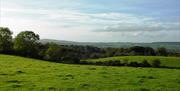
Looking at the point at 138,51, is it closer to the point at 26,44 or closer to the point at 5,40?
the point at 26,44

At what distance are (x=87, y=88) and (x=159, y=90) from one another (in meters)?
4.16

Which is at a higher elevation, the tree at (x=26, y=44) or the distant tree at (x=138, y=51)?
the tree at (x=26, y=44)

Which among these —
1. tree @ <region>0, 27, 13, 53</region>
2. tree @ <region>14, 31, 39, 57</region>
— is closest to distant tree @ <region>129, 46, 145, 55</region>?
tree @ <region>14, 31, 39, 57</region>

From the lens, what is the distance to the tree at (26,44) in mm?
78562

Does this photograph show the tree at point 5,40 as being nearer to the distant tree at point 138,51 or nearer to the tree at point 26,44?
the tree at point 26,44

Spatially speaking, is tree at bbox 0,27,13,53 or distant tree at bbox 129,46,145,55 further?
distant tree at bbox 129,46,145,55

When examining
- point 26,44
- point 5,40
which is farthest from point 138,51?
point 5,40

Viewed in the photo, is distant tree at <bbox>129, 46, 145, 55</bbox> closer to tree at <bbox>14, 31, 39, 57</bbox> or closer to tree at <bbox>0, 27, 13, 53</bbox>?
tree at <bbox>14, 31, 39, 57</bbox>

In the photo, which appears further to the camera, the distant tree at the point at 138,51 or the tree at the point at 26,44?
the distant tree at the point at 138,51

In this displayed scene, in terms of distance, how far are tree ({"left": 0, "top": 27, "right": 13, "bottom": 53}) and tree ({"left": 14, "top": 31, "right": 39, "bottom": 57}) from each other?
96.2 inches

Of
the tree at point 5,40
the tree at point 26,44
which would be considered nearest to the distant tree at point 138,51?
the tree at point 26,44

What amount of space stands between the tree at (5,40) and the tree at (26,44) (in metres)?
2.44

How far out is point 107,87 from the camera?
18016mm

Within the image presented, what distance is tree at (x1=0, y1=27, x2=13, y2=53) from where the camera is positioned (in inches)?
3094
